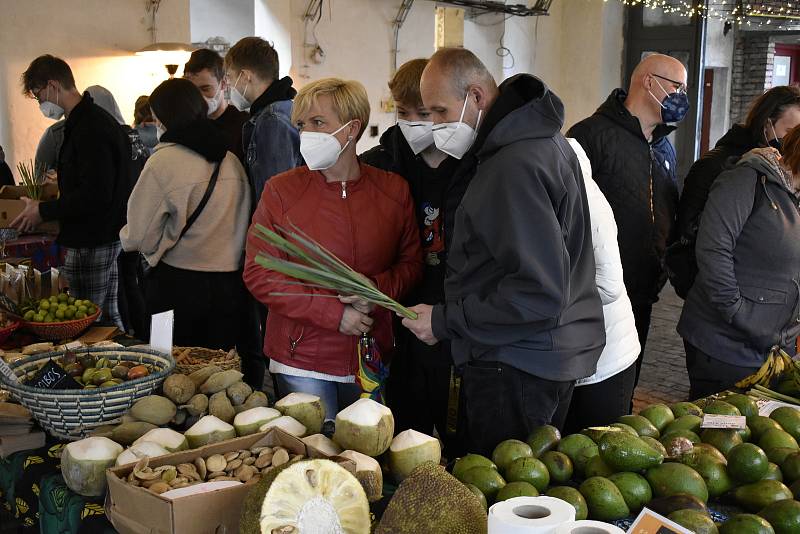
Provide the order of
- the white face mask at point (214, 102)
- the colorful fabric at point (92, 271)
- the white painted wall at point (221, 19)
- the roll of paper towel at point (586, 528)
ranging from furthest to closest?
the white painted wall at point (221, 19), the colorful fabric at point (92, 271), the white face mask at point (214, 102), the roll of paper towel at point (586, 528)

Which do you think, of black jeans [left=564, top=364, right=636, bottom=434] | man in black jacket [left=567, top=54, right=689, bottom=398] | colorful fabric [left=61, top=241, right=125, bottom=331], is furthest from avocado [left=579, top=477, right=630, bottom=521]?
colorful fabric [left=61, top=241, right=125, bottom=331]

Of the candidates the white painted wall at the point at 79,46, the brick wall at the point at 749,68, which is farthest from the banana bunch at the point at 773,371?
the brick wall at the point at 749,68

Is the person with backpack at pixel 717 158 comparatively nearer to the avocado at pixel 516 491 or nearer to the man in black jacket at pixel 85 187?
the avocado at pixel 516 491

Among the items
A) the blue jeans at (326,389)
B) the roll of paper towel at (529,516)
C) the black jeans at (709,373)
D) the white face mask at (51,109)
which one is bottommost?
the black jeans at (709,373)

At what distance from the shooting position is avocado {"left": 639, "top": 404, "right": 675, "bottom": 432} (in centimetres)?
189

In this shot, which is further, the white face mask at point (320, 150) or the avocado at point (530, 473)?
the white face mask at point (320, 150)

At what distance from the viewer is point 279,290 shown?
2357 millimetres

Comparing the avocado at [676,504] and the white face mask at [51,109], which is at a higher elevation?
the white face mask at [51,109]

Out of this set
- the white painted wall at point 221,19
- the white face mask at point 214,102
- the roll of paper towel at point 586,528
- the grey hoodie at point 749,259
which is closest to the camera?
the roll of paper towel at point 586,528

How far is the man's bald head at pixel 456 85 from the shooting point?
2066 millimetres

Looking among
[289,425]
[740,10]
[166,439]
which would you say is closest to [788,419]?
[289,425]

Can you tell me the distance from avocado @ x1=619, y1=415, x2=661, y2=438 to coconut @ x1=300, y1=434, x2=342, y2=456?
0.65 metres

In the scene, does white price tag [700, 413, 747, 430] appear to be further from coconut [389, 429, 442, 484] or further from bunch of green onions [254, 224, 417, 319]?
bunch of green onions [254, 224, 417, 319]

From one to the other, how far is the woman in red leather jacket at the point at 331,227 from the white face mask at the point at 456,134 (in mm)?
348
